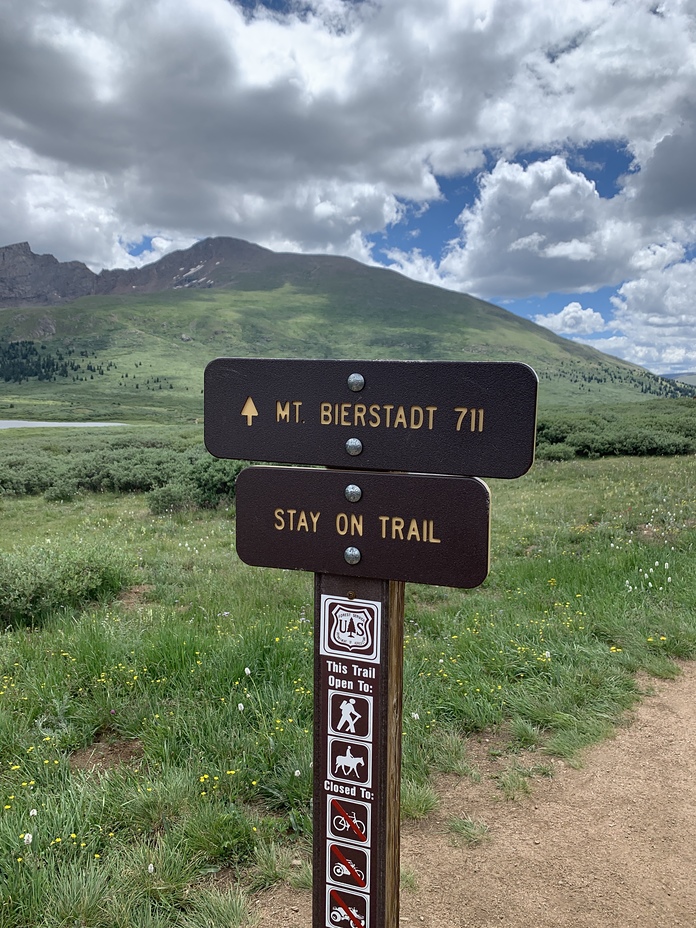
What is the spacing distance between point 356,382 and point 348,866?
75.8 inches

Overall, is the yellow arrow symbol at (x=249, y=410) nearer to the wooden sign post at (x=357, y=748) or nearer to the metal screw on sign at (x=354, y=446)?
the metal screw on sign at (x=354, y=446)

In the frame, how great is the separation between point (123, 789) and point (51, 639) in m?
2.39

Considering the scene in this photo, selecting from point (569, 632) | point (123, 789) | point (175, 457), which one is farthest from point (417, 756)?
point (175, 457)

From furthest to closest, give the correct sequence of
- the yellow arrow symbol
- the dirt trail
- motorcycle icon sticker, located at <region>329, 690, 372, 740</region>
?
the dirt trail → the yellow arrow symbol → motorcycle icon sticker, located at <region>329, 690, 372, 740</region>

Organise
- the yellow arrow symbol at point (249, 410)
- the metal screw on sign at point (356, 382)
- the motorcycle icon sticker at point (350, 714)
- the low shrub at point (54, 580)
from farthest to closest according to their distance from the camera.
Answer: the low shrub at point (54, 580), the yellow arrow symbol at point (249, 410), the motorcycle icon sticker at point (350, 714), the metal screw on sign at point (356, 382)

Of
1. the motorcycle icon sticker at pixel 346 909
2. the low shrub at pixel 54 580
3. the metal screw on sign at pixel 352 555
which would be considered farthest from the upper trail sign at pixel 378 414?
the low shrub at pixel 54 580

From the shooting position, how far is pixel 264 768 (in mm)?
3826

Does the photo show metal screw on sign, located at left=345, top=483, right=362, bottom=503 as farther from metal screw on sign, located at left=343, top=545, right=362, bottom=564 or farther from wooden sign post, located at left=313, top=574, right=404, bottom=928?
wooden sign post, located at left=313, top=574, right=404, bottom=928

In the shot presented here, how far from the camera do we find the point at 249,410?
2.54 meters

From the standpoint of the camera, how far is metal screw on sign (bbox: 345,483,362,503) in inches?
92.2

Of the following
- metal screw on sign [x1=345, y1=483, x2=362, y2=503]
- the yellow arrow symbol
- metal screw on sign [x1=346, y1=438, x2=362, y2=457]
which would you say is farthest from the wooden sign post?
the yellow arrow symbol

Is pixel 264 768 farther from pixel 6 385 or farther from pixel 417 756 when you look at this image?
pixel 6 385

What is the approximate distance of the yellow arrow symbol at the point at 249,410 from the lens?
2527 mm

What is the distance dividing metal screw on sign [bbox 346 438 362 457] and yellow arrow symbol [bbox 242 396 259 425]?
0.44 metres
